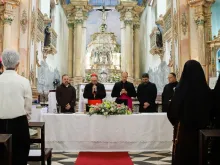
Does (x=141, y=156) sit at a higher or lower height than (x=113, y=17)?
lower

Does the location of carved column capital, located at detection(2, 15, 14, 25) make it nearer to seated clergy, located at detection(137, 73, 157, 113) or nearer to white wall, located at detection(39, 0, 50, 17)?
seated clergy, located at detection(137, 73, 157, 113)

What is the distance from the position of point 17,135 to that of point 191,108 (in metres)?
2.07

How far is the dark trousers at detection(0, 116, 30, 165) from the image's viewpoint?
356 centimetres

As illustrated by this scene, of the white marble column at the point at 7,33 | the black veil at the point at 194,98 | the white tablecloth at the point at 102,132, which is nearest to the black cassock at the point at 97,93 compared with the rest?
the white tablecloth at the point at 102,132

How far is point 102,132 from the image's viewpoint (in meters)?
6.81

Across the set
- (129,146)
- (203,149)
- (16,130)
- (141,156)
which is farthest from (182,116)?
(129,146)

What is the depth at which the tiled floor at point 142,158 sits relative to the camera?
219 inches

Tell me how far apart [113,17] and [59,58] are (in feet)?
17.0

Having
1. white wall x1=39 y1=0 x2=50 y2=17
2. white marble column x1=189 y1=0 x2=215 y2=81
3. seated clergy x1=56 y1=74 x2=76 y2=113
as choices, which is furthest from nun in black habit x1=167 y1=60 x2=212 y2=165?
white wall x1=39 y1=0 x2=50 y2=17

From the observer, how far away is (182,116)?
13.0 ft

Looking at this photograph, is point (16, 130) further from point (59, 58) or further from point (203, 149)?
point (59, 58)

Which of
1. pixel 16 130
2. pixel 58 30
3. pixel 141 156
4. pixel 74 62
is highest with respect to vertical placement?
pixel 58 30

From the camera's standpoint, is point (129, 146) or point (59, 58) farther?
point (59, 58)

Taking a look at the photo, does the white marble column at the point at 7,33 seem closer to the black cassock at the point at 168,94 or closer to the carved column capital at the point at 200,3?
the black cassock at the point at 168,94
